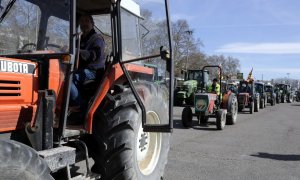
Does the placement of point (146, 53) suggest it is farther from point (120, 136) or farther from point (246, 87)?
point (246, 87)

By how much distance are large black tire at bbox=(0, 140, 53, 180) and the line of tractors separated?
398 inches

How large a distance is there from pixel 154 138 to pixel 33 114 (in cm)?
208

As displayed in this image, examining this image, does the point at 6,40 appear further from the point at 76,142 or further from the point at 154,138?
the point at 154,138

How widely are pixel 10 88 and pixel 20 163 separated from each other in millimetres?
864

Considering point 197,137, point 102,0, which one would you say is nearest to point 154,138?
point 102,0

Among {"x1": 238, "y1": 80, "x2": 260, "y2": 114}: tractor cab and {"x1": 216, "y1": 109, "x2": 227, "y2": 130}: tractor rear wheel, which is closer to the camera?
{"x1": 216, "y1": 109, "x2": 227, "y2": 130}: tractor rear wheel

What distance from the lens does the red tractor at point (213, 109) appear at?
1306 centimetres

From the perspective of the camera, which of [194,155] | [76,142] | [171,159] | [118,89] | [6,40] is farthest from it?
[194,155]

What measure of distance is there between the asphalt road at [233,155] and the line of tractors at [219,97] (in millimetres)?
994

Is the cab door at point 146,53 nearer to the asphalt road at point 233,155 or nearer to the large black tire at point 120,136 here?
the large black tire at point 120,136

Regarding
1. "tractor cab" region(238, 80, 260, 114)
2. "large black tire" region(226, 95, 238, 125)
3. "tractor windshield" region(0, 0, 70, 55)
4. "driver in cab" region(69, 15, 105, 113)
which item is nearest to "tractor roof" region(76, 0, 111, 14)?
"driver in cab" region(69, 15, 105, 113)

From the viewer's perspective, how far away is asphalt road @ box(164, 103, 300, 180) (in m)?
6.57

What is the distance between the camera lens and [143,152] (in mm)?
4977

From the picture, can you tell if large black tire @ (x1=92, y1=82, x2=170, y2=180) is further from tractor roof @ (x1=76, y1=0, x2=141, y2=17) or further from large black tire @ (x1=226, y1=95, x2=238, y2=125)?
large black tire @ (x1=226, y1=95, x2=238, y2=125)
